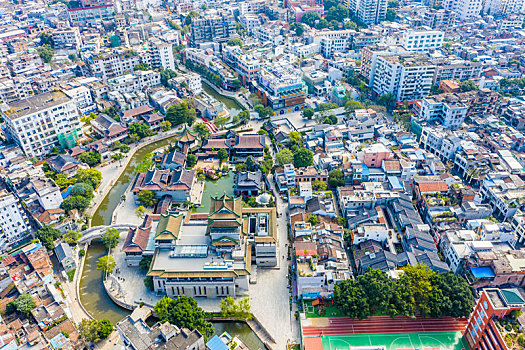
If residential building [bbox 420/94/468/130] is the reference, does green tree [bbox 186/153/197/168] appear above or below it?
below

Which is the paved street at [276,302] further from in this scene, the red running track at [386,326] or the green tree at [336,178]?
the green tree at [336,178]

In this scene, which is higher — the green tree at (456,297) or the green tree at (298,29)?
the green tree at (298,29)

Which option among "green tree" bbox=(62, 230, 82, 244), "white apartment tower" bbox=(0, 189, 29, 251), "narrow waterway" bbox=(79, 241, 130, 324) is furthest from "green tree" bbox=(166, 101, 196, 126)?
"narrow waterway" bbox=(79, 241, 130, 324)

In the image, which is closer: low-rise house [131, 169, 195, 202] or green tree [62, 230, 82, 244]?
green tree [62, 230, 82, 244]

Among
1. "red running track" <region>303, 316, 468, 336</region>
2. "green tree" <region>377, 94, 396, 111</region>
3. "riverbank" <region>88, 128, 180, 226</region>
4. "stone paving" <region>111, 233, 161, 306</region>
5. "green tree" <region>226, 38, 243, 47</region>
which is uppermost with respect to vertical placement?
"green tree" <region>226, 38, 243, 47</region>

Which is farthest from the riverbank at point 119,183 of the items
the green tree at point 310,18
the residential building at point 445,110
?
the green tree at point 310,18

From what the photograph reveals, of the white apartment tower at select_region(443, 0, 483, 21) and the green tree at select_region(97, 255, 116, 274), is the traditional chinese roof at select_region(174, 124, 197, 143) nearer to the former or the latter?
the green tree at select_region(97, 255, 116, 274)

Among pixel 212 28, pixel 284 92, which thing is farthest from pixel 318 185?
pixel 212 28
